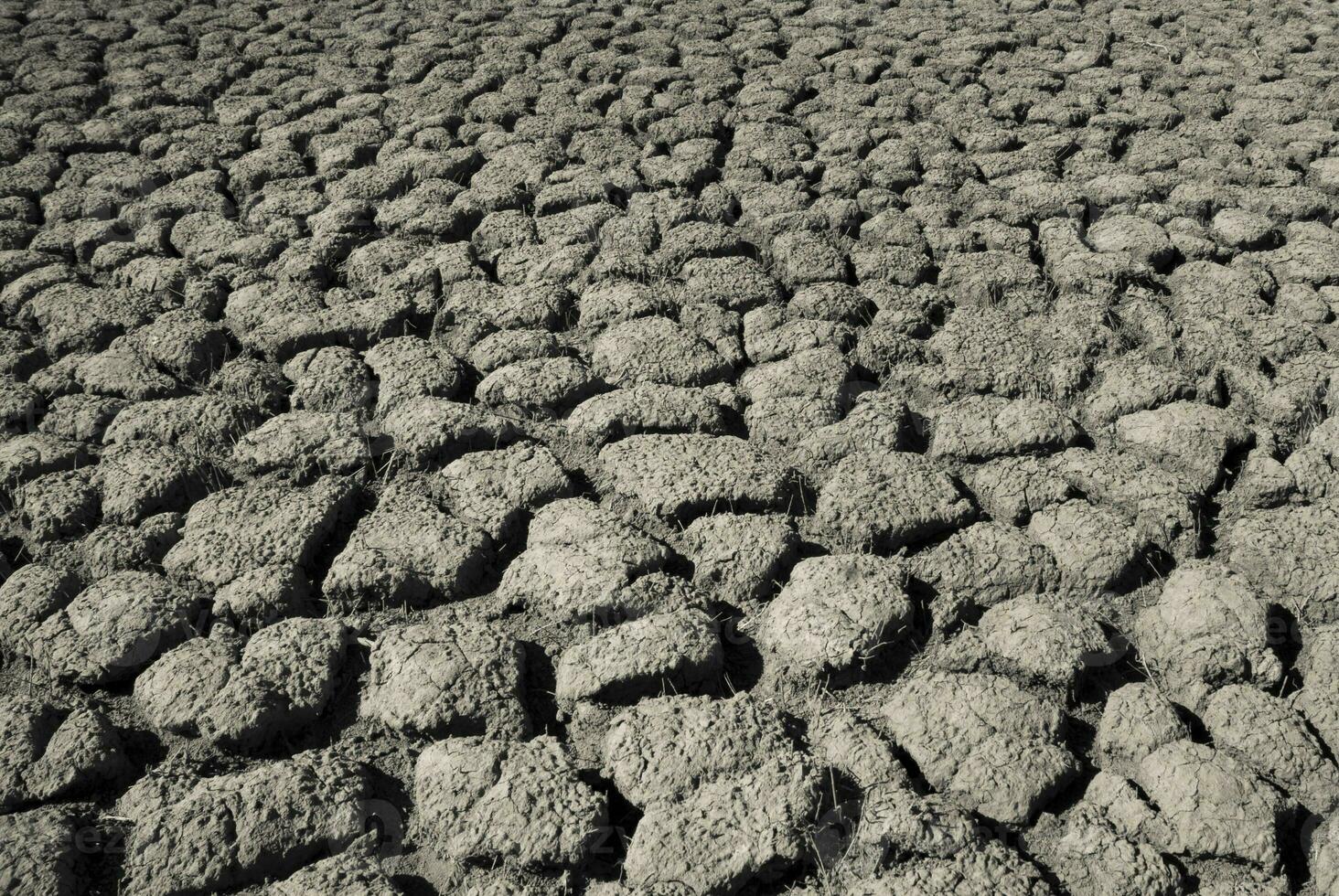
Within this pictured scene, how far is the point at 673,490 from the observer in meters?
2.53

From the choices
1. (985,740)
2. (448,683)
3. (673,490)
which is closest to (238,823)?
(448,683)

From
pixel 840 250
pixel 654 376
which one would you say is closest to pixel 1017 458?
pixel 654 376

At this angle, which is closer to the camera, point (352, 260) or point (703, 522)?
point (703, 522)

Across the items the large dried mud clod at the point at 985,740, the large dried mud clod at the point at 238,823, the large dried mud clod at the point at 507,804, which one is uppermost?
the large dried mud clod at the point at 238,823

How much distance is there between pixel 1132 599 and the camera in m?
2.29

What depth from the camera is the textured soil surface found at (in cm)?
183

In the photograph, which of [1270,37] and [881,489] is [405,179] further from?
[1270,37]

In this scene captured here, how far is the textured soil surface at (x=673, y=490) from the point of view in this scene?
1.83 m

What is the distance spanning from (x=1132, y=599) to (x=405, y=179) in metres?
2.90

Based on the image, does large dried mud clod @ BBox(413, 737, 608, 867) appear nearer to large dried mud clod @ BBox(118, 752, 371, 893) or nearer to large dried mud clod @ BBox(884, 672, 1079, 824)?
large dried mud clod @ BBox(118, 752, 371, 893)

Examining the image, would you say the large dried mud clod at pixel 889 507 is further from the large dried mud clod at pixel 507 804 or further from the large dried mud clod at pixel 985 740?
the large dried mud clod at pixel 507 804

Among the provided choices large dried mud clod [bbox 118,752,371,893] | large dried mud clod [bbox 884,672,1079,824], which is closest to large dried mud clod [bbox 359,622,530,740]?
large dried mud clod [bbox 118,752,371,893]

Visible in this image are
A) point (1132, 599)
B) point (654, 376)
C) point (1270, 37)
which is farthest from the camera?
point (1270, 37)

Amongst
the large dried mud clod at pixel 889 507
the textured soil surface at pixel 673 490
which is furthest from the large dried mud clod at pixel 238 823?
the large dried mud clod at pixel 889 507
